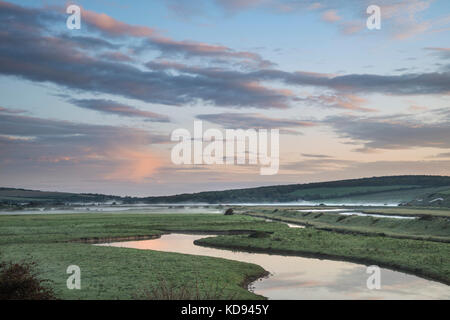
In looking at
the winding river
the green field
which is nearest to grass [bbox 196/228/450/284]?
the green field

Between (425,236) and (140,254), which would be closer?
(140,254)

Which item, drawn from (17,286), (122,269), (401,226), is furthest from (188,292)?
(401,226)

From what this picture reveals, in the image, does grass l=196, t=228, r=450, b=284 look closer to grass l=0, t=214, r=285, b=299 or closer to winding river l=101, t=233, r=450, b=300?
winding river l=101, t=233, r=450, b=300

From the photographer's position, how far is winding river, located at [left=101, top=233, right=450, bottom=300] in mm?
31641

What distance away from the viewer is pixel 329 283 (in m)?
35.6

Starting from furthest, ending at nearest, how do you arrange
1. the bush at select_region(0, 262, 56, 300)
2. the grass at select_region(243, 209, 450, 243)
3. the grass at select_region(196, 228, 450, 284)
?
1. the grass at select_region(243, 209, 450, 243)
2. the grass at select_region(196, 228, 450, 284)
3. the bush at select_region(0, 262, 56, 300)

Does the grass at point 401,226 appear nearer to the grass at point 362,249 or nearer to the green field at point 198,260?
the green field at point 198,260

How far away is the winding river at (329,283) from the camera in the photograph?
31.6m

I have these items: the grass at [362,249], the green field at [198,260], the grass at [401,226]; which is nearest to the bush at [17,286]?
the green field at [198,260]

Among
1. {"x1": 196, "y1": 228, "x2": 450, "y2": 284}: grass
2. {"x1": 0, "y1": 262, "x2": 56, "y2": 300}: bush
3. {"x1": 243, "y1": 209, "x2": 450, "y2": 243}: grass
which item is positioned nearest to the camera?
{"x1": 0, "y1": 262, "x2": 56, "y2": 300}: bush
